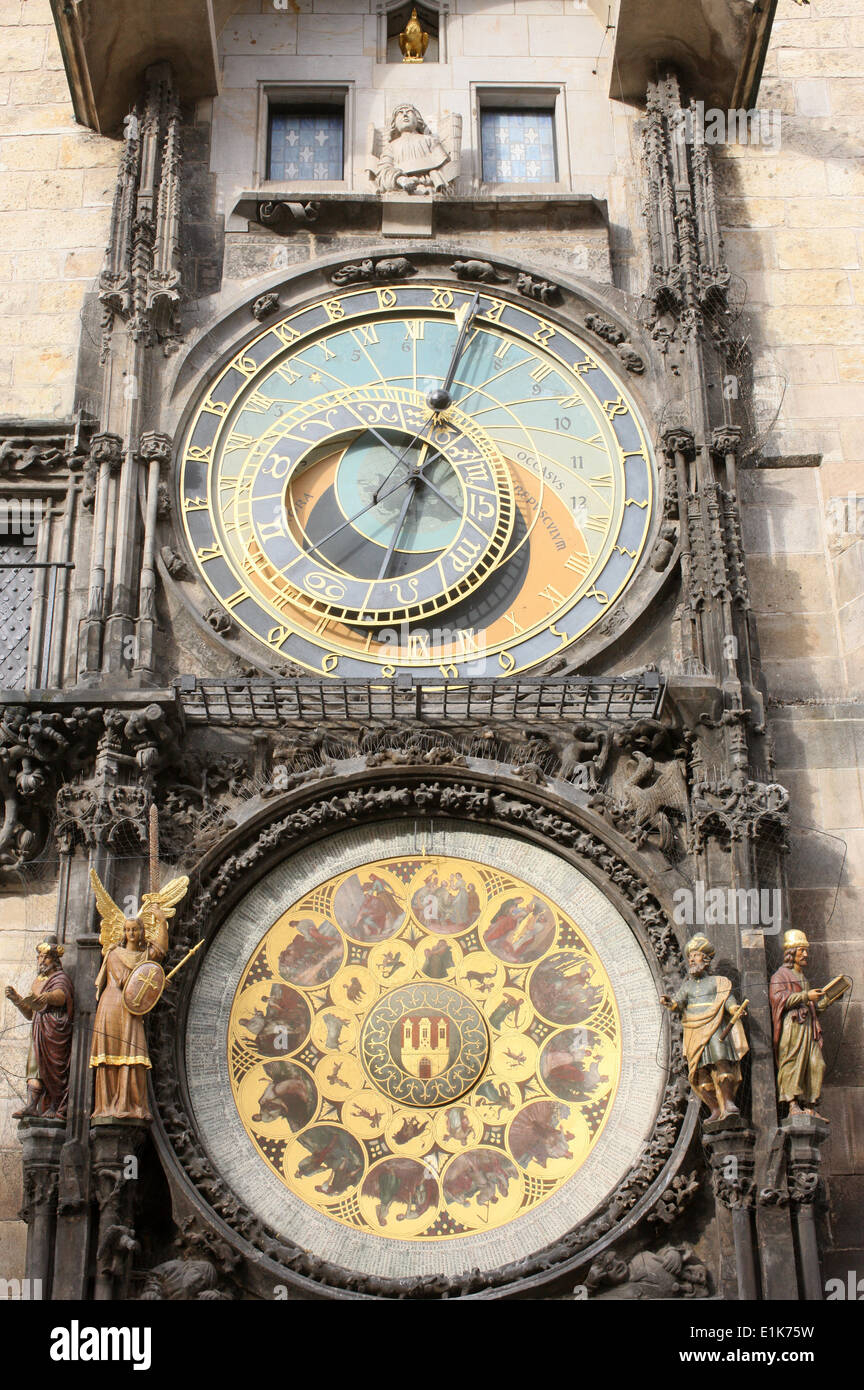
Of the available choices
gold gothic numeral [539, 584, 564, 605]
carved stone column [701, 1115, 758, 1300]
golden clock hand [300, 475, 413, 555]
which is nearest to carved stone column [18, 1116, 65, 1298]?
carved stone column [701, 1115, 758, 1300]

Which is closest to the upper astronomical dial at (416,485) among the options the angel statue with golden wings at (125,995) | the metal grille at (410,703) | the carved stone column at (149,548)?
the carved stone column at (149,548)

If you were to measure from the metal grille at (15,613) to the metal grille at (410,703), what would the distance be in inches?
69.2

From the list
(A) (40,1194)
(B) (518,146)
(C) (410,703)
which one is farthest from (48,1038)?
(B) (518,146)

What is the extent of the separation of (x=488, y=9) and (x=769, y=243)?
10.2 feet

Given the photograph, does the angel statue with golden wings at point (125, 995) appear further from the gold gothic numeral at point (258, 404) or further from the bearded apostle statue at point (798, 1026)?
the gold gothic numeral at point (258, 404)

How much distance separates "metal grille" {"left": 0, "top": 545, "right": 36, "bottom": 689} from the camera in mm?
14219

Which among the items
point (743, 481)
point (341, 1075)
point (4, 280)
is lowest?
point (341, 1075)

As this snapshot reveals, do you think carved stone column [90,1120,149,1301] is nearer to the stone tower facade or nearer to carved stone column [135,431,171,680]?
the stone tower facade

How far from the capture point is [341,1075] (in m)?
12.3

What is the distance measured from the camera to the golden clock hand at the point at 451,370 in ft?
47.4

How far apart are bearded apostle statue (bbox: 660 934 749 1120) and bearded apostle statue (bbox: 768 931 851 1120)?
27 cm

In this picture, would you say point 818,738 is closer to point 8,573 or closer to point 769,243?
point 769,243

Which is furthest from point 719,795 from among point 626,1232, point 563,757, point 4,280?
point 4,280
